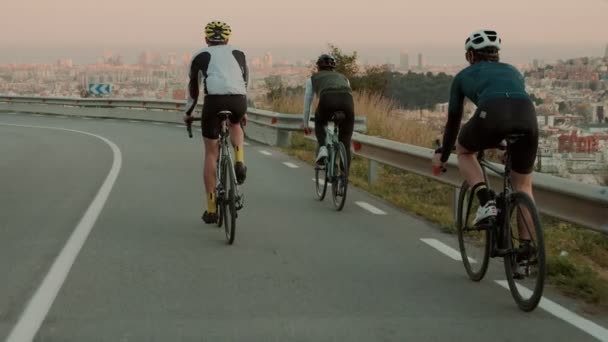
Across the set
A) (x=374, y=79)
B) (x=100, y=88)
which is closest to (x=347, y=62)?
(x=374, y=79)

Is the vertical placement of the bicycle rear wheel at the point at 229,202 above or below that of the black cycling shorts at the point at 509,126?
below

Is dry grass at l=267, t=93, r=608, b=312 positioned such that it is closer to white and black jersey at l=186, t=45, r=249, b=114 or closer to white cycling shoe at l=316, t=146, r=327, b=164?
white cycling shoe at l=316, t=146, r=327, b=164

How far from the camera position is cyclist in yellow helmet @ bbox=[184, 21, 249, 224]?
9.24 m

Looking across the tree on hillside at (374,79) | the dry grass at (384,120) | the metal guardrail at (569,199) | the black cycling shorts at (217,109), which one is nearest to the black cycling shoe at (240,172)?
the black cycling shorts at (217,109)

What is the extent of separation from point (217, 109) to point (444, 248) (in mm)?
2403

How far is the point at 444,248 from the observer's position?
8.88m

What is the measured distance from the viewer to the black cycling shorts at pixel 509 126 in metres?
6.38

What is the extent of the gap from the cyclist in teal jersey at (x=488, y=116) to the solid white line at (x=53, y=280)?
2793 millimetres

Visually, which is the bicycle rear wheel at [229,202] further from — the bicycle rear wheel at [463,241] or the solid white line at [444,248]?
the bicycle rear wheel at [463,241]

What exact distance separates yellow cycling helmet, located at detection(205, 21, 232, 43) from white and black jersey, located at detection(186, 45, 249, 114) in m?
0.08

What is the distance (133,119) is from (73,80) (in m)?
22.3

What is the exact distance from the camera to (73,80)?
59.4m

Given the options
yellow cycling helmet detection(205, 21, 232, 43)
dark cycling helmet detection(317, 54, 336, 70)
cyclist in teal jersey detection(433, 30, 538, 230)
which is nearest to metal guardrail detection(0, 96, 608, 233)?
cyclist in teal jersey detection(433, 30, 538, 230)

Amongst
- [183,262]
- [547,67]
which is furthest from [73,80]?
[183,262]
